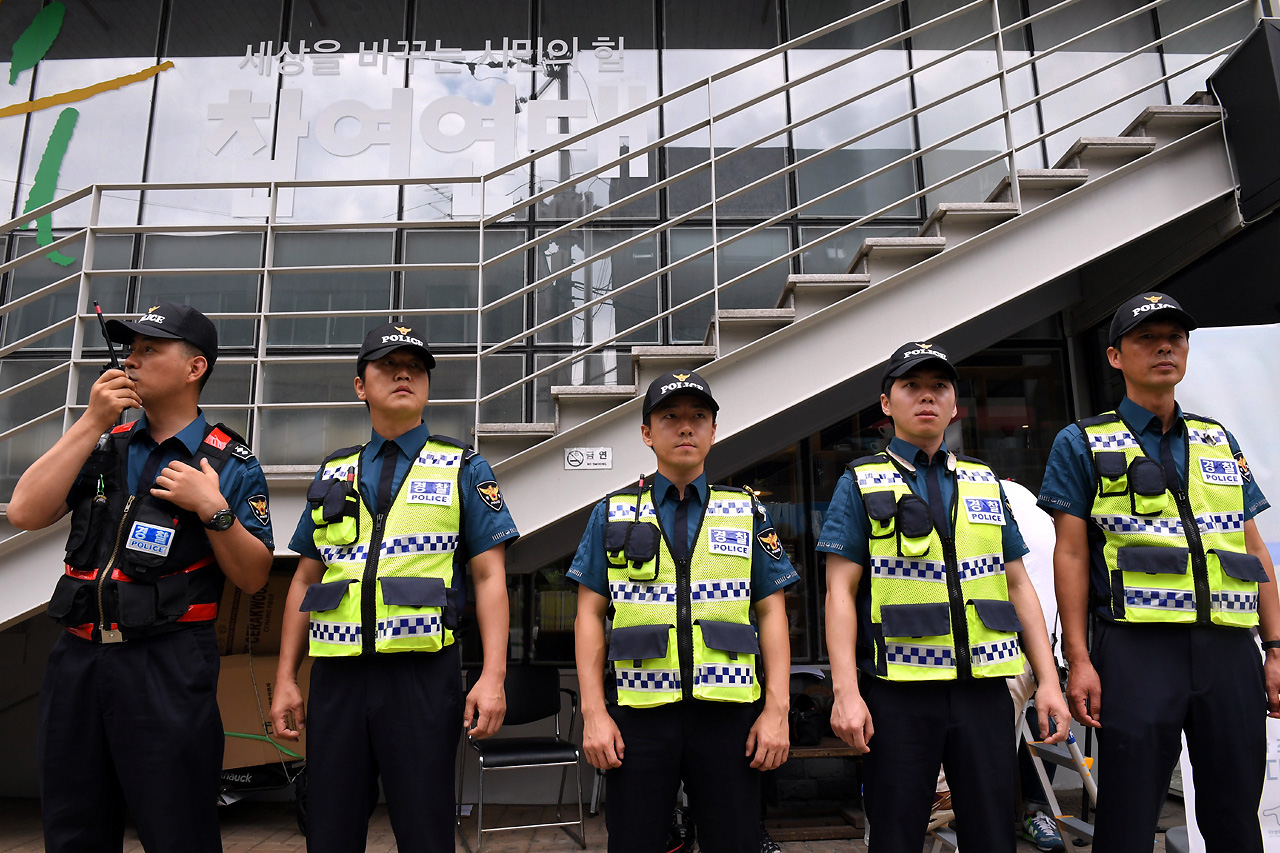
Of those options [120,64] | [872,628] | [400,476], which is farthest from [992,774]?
[120,64]

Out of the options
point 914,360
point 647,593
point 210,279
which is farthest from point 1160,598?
point 210,279

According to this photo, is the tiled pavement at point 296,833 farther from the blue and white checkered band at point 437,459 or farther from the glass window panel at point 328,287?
the glass window panel at point 328,287

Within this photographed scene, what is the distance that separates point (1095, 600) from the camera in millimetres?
2436

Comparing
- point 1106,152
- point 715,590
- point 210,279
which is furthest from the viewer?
point 210,279

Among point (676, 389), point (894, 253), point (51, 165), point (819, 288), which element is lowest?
point (676, 389)

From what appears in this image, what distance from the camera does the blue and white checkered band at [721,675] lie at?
6.93 ft

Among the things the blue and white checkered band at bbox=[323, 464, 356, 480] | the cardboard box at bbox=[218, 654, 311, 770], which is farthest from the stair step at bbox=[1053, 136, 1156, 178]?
the cardboard box at bbox=[218, 654, 311, 770]

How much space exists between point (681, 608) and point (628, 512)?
0.32 meters

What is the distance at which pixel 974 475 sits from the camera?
93.6 inches

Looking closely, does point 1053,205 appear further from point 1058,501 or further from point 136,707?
point 136,707

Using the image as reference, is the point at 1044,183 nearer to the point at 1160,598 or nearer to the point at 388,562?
the point at 1160,598

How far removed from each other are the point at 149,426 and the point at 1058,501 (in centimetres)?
279

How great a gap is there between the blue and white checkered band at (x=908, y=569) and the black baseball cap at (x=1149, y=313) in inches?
39.5

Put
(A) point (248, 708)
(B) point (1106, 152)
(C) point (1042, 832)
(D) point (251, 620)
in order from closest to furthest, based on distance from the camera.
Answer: (B) point (1106, 152), (C) point (1042, 832), (A) point (248, 708), (D) point (251, 620)
